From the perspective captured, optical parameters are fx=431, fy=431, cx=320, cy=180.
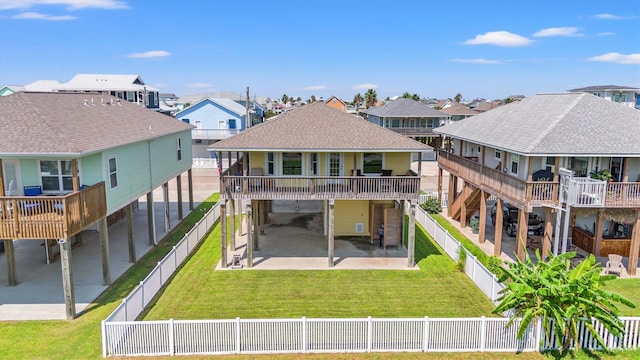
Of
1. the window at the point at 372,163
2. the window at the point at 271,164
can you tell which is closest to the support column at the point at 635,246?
the window at the point at 372,163

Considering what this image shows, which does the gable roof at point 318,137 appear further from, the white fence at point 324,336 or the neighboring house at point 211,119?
the neighboring house at point 211,119

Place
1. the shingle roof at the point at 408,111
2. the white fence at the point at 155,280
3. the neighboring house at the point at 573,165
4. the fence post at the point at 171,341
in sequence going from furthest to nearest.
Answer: the shingle roof at the point at 408,111
the neighboring house at the point at 573,165
the white fence at the point at 155,280
the fence post at the point at 171,341

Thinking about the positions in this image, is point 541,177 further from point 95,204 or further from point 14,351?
point 14,351

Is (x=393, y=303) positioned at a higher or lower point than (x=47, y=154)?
lower

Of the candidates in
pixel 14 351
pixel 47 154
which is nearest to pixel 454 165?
pixel 47 154

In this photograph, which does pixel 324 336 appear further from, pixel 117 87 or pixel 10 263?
pixel 117 87
